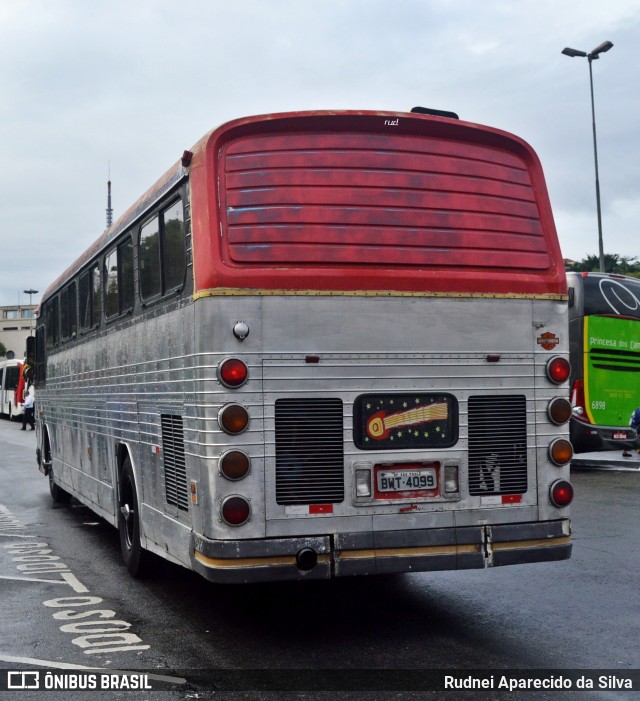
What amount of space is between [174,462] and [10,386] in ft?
150

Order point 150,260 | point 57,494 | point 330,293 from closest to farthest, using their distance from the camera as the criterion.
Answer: point 330,293 < point 150,260 < point 57,494

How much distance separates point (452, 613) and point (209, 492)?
82.6 inches

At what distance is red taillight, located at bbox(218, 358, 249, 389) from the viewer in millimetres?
6336

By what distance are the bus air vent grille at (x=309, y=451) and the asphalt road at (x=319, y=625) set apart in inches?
36.6

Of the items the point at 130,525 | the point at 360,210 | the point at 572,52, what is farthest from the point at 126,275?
the point at 572,52

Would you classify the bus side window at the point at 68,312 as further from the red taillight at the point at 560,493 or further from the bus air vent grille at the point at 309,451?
the red taillight at the point at 560,493

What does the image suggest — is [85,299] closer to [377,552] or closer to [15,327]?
[377,552]

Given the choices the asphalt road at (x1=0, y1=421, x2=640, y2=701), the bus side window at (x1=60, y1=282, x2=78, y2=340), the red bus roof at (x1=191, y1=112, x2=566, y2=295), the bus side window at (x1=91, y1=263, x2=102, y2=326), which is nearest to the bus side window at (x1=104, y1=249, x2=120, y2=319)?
the bus side window at (x1=91, y1=263, x2=102, y2=326)

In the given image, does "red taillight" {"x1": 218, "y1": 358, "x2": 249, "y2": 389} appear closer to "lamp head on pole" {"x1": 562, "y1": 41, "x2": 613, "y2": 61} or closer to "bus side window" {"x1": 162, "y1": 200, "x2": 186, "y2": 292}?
"bus side window" {"x1": 162, "y1": 200, "x2": 186, "y2": 292}

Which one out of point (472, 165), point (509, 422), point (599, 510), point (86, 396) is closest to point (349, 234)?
point (472, 165)

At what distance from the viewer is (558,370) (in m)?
7.11

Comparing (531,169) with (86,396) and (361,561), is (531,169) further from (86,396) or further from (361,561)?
(86,396)

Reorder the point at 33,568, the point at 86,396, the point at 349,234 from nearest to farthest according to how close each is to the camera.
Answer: the point at 349,234 < the point at 33,568 < the point at 86,396

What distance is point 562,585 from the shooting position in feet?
27.5
